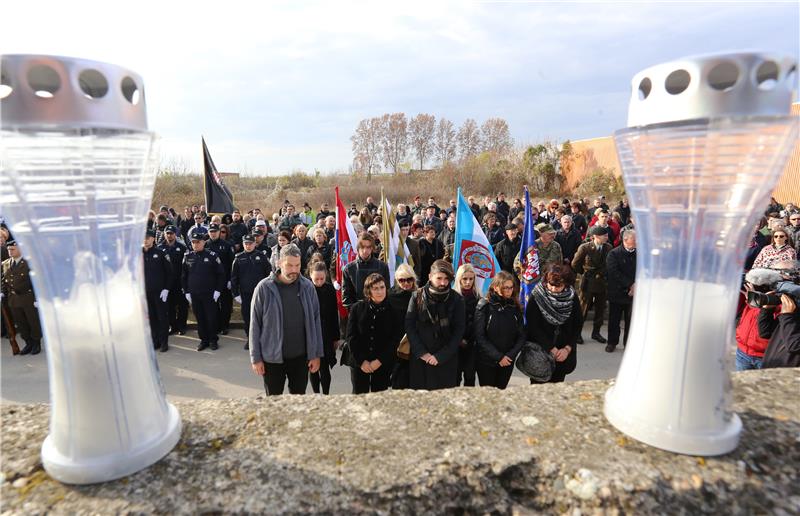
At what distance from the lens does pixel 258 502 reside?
3.92 feet

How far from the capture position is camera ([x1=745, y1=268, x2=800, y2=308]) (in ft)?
9.99

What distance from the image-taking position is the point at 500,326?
3.54 metres

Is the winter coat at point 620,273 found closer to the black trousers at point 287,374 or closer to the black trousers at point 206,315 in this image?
the black trousers at point 287,374

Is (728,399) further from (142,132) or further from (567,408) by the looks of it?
(142,132)

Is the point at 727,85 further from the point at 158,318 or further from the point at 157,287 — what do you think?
the point at 158,318

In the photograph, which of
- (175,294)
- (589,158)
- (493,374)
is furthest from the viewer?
(589,158)

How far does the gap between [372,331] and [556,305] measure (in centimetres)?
149

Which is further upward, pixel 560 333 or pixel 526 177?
pixel 526 177

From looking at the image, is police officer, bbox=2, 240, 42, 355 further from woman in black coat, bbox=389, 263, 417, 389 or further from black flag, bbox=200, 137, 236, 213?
Answer: woman in black coat, bbox=389, 263, 417, 389

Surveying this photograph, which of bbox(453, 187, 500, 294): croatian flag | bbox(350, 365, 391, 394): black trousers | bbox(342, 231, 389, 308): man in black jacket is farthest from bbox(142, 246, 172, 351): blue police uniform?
bbox(453, 187, 500, 294): croatian flag

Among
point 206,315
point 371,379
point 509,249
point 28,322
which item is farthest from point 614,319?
point 28,322

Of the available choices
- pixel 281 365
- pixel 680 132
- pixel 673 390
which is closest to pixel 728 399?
pixel 673 390

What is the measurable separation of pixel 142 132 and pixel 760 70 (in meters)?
1.51

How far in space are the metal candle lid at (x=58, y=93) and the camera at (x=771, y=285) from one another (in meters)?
3.79
